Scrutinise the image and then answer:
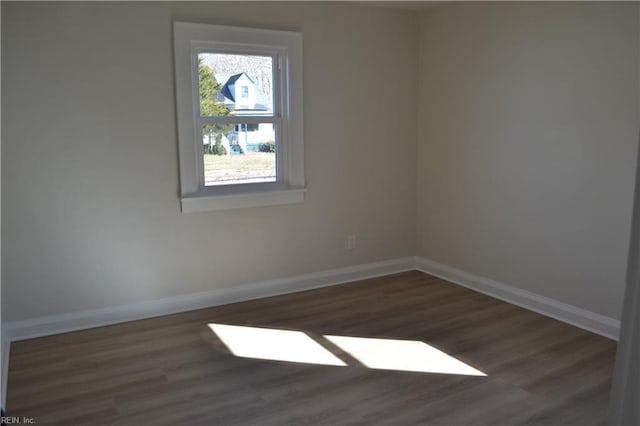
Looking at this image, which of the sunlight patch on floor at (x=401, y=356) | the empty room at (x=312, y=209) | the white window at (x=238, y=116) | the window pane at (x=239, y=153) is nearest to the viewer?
the empty room at (x=312, y=209)

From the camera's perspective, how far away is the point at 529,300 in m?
4.23

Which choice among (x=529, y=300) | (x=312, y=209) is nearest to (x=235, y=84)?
(x=312, y=209)

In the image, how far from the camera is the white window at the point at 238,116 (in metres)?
4.09

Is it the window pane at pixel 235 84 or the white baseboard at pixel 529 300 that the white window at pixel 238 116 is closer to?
the window pane at pixel 235 84

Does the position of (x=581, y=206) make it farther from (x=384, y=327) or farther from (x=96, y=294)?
(x=96, y=294)

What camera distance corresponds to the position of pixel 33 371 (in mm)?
3240

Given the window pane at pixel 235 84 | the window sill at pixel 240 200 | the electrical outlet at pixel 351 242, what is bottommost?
the electrical outlet at pixel 351 242

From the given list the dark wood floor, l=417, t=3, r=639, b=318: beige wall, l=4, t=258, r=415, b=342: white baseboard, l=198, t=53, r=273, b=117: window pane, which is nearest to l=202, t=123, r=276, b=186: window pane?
l=198, t=53, r=273, b=117: window pane

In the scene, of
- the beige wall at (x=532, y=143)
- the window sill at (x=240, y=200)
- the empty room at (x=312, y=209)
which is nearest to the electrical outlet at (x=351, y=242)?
the empty room at (x=312, y=209)

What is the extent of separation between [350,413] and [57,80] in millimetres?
2795

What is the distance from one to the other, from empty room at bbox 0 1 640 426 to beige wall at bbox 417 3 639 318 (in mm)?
17

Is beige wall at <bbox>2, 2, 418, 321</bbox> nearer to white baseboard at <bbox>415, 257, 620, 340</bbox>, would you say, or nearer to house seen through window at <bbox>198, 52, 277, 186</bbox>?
house seen through window at <bbox>198, 52, 277, 186</bbox>

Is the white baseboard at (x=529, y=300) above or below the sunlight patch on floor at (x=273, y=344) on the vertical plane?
above

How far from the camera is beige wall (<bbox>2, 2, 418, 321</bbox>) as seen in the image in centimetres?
362
